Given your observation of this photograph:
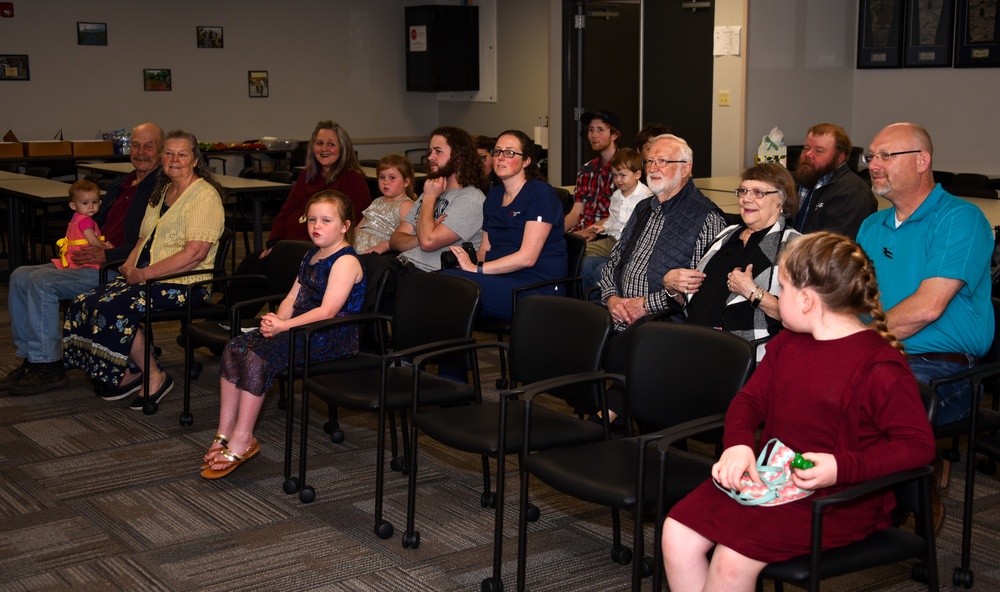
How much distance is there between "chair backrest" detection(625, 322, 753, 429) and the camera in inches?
106

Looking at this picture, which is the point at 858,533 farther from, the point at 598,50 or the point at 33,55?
the point at 33,55

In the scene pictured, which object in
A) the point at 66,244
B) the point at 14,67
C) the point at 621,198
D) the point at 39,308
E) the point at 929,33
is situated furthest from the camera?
the point at 14,67

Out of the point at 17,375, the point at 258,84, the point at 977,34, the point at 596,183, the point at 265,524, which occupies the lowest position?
the point at 265,524

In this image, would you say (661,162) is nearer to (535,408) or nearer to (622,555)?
(535,408)

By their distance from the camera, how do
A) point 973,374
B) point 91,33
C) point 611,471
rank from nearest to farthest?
point 611,471
point 973,374
point 91,33

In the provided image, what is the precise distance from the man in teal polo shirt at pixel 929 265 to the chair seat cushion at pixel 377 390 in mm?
1371

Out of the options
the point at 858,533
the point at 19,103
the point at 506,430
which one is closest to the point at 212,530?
the point at 506,430

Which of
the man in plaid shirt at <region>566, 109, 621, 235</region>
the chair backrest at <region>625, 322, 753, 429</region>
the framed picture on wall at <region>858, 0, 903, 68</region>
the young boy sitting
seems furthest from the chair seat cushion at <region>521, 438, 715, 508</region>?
the framed picture on wall at <region>858, 0, 903, 68</region>

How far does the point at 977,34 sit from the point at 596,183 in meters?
3.16

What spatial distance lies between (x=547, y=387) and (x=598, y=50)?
7.08 meters

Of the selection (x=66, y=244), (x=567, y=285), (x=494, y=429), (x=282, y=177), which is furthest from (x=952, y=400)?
(x=282, y=177)

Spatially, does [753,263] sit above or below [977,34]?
below

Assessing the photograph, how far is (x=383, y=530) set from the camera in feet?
10.5

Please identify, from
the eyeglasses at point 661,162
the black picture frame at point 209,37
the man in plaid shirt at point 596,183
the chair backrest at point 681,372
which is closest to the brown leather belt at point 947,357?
the chair backrest at point 681,372
